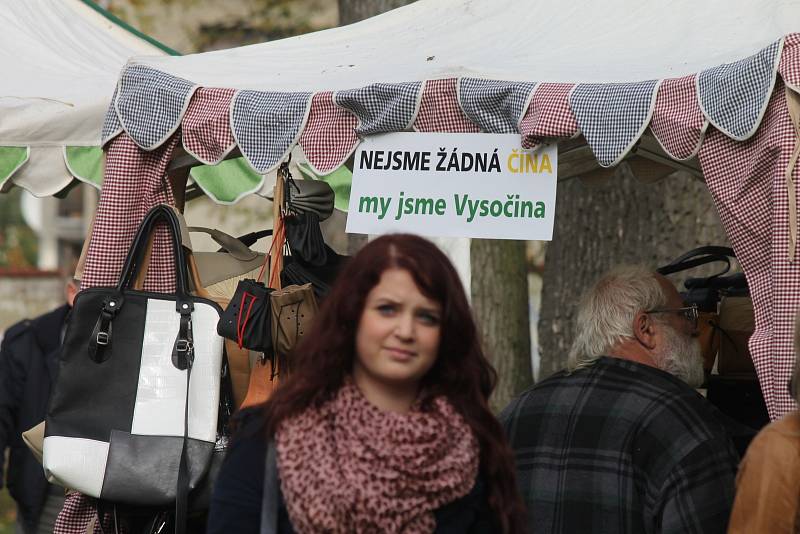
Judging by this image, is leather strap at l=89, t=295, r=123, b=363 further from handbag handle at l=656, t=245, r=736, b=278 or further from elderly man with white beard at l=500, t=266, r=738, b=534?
handbag handle at l=656, t=245, r=736, b=278

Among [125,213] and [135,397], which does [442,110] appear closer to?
[125,213]

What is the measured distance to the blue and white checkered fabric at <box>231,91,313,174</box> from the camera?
3.57 m

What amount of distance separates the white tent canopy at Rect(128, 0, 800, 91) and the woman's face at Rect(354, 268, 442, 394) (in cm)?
112

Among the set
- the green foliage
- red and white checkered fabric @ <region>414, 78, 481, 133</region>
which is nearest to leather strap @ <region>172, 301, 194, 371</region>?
red and white checkered fabric @ <region>414, 78, 481, 133</region>

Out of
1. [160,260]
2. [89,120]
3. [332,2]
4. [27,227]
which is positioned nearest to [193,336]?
[160,260]

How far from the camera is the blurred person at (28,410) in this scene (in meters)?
5.35

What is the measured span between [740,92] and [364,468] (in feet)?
4.35

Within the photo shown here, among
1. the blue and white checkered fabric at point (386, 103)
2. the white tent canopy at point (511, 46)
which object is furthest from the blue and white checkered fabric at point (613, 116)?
the blue and white checkered fabric at point (386, 103)

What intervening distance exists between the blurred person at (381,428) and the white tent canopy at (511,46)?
3.61ft

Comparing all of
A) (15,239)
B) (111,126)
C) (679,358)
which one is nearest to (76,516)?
(111,126)

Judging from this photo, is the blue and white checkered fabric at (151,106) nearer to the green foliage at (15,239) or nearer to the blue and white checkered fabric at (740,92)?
the blue and white checkered fabric at (740,92)

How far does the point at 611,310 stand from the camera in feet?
12.0

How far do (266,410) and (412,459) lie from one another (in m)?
0.30

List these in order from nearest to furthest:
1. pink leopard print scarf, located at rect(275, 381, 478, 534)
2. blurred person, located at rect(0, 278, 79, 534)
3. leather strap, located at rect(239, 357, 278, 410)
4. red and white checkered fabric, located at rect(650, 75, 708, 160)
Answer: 1. pink leopard print scarf, located at rect(275, 381, 478, 534)
2. red and white checkered fabric, located at rect(650, 75, 708, 160)
3. leather strap, located at rect(239, 357, 278, 410)
4. blurred person, located at rect(0, 278, 79, 534)
